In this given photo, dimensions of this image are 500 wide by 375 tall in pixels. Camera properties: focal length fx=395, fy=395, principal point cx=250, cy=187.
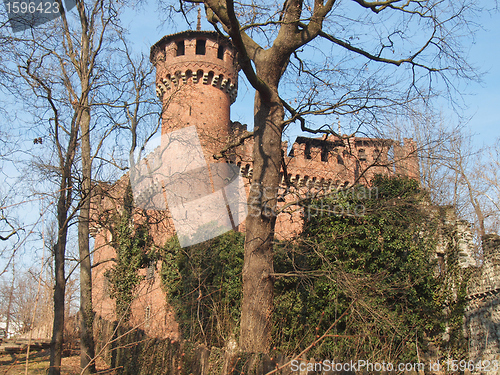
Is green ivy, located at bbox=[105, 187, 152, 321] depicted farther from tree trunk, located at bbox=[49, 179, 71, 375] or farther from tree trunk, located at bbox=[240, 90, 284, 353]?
tree trunk, located at bbox=[240, 90, 284, 353]

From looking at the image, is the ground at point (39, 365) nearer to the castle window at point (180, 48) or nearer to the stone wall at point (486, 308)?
the stone wall at point (486, 308)

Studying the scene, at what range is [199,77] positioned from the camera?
15945 mm

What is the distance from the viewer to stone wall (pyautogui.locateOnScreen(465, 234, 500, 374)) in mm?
8273

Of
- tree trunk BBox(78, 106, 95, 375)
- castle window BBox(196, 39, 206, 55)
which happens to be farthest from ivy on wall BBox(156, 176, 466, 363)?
castle window BBox(196, 39, 206, 55)

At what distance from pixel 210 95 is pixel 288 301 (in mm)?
9792

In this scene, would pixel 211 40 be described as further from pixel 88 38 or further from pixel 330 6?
pixel 330 6

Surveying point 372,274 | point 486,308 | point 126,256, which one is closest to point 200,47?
point 126,256

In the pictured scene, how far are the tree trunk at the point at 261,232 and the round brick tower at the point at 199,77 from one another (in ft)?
30.8

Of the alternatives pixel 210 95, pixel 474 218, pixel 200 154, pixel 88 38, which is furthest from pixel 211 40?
pixel 474 218

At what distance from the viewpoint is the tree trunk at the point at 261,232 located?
16.7 ft

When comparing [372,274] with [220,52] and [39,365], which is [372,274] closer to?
[39,365]

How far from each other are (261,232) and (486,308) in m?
6.17

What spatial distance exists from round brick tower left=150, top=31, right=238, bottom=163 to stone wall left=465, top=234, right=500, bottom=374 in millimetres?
9608

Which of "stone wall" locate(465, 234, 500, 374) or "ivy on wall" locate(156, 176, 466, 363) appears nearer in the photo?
"ivy on wall" locate(156, 176, 466, 363)
